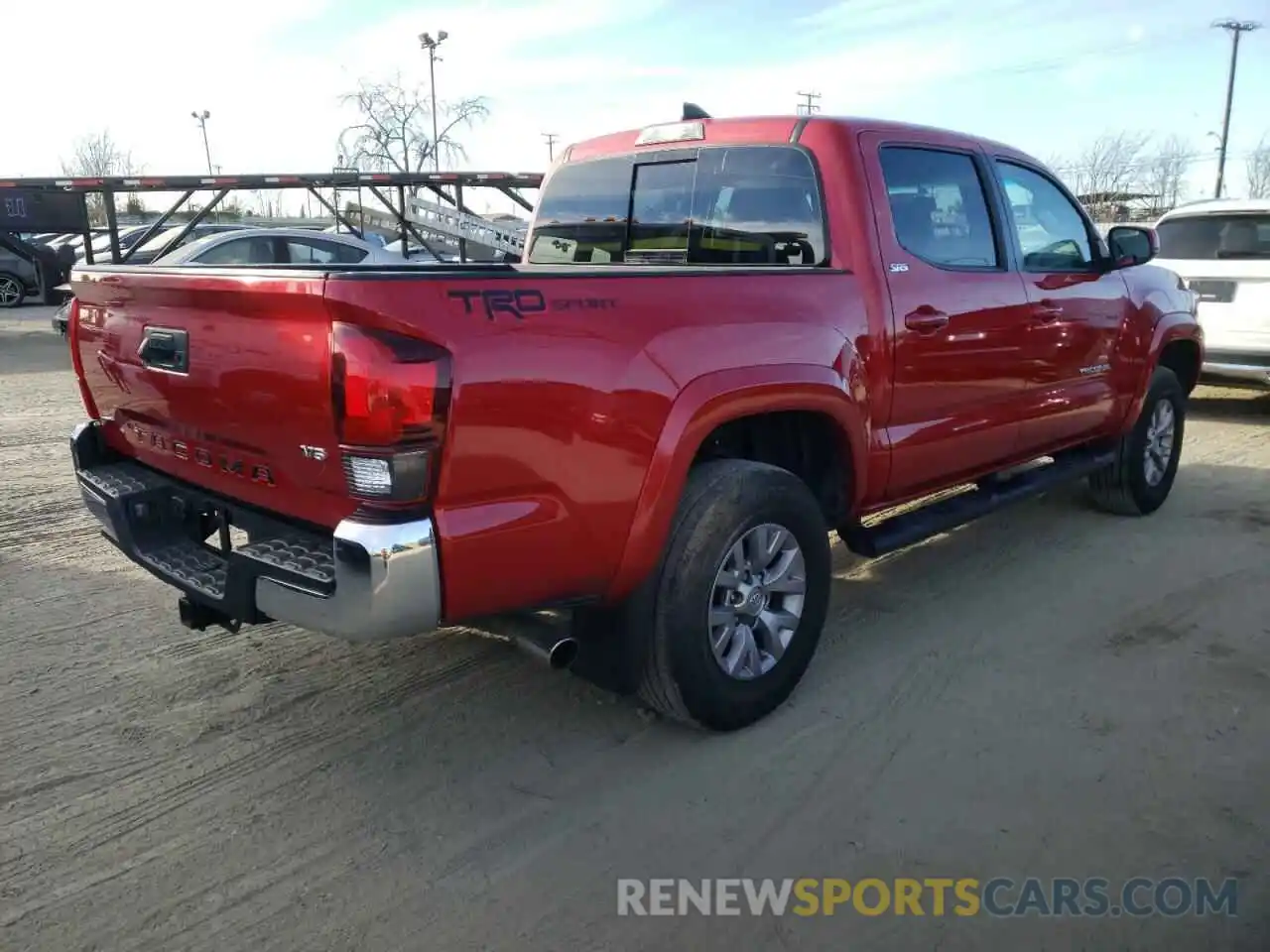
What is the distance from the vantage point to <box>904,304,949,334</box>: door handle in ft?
12.2

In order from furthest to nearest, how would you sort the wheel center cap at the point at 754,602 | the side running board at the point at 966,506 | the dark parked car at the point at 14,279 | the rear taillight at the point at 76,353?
the dark parked car at the point at 14,279
the side running board at the point at 966,506
the rear taillight at the point at 76,353
the wheel center cap at the point at 754,602

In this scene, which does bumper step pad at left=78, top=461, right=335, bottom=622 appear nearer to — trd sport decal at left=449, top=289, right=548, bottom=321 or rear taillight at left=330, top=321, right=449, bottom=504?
rear taillight at left=330, top=321, right=449, bottom=504

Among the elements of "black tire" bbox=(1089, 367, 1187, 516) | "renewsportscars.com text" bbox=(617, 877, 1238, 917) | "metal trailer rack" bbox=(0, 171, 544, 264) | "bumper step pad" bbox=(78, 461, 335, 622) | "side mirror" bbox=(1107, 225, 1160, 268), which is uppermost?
"metal trailer rack" bbox=(0, 171, 544, 264)

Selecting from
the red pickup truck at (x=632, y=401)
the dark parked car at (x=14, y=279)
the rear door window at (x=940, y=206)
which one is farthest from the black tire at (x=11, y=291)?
the rear door window at (x=940, y=206)

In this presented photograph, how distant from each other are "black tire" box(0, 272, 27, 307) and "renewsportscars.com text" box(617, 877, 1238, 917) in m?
20.7

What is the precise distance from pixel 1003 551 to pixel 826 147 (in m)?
2.58

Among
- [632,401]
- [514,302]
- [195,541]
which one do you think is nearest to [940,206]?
[632,401]

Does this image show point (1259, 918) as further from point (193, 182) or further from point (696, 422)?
point (193, 182)

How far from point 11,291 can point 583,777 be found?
2046 cm

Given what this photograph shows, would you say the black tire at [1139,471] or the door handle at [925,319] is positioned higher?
the door handle at [925,319]

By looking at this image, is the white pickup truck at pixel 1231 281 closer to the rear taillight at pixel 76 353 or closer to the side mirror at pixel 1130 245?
the side mirror at pixel 1130 245

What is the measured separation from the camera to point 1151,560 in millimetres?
5012

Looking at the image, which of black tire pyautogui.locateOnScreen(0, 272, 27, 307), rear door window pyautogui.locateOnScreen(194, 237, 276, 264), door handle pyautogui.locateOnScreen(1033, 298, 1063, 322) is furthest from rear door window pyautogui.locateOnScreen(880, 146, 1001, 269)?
black tire pyautogui.locateOnScreen(0, 272, 27, 307)

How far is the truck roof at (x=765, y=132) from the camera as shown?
372 centimetres
